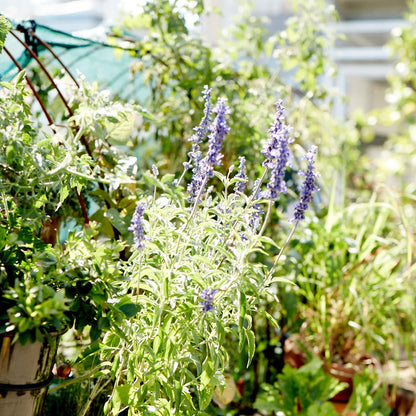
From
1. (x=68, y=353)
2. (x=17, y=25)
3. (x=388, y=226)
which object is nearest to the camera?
(x=17, y=25)

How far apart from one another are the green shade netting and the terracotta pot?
73 centimetres

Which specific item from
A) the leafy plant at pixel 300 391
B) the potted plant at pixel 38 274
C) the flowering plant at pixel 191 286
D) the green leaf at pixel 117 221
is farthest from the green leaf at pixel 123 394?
the leafy plant at pixel 300 391

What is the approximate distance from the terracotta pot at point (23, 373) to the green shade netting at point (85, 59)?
73 centimetres

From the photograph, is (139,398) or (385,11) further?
(385,11)

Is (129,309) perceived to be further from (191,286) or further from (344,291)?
(344,291)

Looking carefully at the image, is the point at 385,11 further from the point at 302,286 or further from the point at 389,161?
the point at 302,286

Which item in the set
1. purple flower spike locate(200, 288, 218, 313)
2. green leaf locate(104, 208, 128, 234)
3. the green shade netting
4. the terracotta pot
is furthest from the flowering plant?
the green shade netting

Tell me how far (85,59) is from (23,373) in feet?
3.58

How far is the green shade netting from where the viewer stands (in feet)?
4.41

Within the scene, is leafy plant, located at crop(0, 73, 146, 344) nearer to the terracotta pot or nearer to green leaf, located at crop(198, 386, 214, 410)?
the terracotta pot

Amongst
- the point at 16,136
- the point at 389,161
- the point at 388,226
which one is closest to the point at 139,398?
the point at 16,136

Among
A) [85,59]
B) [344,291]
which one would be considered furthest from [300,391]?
[85,59]

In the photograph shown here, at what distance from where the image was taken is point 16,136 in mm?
833

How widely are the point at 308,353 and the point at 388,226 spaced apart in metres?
0.80
